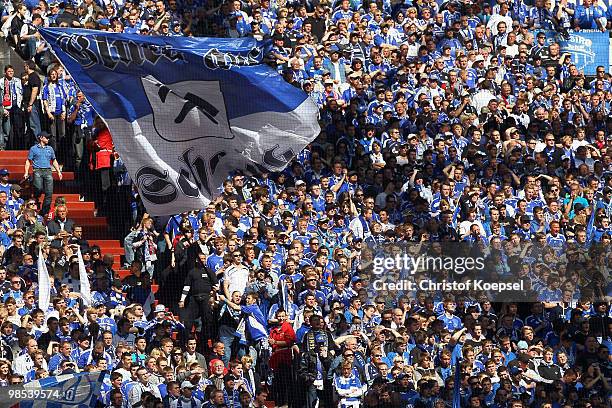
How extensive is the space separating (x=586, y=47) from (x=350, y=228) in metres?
6.60

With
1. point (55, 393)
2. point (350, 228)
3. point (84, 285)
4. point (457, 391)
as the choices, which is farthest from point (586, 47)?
point (55, 393)

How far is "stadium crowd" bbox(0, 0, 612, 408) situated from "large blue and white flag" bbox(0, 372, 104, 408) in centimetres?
25

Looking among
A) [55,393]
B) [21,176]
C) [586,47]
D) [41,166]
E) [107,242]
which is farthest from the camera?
[586,47]

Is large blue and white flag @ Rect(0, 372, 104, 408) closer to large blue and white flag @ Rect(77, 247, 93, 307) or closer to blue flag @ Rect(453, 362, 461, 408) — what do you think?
large blue and white flag @ Rect(77, 247, 93, 307)

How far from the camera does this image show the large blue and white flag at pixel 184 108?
68.0 feet

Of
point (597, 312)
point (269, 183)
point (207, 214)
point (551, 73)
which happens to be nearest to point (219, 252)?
point (207, 214)

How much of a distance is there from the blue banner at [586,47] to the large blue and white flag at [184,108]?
8293mm

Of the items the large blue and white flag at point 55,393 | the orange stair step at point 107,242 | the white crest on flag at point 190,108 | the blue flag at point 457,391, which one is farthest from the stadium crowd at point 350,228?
the white crest on flag at point 190,108

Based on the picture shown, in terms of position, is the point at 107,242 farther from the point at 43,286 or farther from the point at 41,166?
the point at 43,286

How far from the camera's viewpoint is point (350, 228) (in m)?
24.1

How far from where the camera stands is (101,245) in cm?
2358

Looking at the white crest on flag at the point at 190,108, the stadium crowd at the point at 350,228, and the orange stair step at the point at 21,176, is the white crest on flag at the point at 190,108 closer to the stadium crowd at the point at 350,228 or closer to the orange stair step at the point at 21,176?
the stadium crowd at the point at 350,228

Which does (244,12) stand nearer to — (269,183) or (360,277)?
(269,183)

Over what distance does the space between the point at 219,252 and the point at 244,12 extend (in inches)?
251
